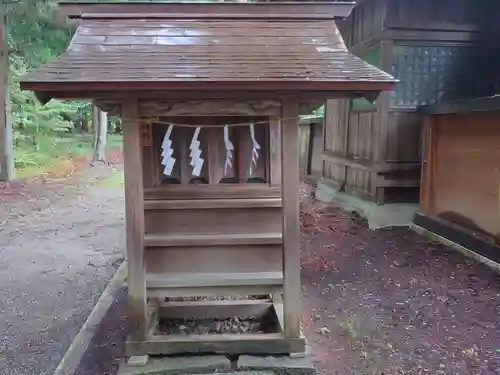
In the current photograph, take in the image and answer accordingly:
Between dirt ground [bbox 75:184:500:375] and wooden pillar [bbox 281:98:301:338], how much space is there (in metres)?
0.47

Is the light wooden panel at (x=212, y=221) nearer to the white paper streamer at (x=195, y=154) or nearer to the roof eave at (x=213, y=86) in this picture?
the white paper streamer at (x=195, y=154)

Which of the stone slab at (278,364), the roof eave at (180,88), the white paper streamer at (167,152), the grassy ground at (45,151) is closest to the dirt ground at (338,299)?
the stone slab at (278,364)

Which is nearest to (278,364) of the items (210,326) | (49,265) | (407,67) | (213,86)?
(210,326)

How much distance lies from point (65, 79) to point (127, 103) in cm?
49

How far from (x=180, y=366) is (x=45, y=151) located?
17.6 metres

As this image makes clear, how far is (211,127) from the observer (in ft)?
12.5

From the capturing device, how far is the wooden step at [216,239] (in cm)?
384

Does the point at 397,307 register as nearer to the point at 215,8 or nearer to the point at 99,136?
the point at 215,8

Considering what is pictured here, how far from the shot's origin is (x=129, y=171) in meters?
3.54

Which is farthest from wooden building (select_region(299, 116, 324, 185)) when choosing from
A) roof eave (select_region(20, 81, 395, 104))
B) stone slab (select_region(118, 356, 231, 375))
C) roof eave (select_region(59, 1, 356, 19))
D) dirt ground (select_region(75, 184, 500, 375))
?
stone slab (select_region(118, 356, 231, 375))

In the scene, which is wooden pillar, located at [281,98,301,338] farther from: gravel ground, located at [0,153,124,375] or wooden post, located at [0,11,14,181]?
wooden post, located at [0,11,14,181]

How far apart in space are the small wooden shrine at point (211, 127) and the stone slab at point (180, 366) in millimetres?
74

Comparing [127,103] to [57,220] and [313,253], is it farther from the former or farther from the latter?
[57,220]

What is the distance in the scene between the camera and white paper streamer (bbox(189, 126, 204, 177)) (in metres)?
3.83
